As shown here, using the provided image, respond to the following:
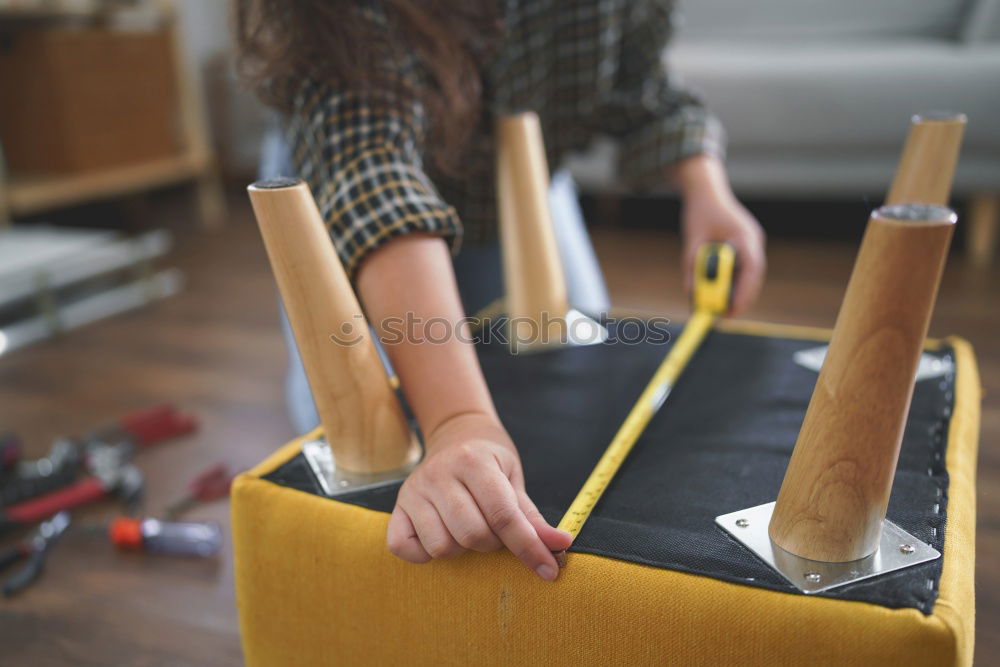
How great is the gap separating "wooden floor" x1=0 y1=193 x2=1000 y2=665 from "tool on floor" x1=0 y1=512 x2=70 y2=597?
1 cm

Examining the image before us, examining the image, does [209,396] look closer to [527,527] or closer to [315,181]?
[315,181]

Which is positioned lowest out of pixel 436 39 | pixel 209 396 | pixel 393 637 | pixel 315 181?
pixel 209 396

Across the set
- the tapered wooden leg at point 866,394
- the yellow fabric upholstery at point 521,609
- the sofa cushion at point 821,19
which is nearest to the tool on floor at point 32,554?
the yellow fabric upholstery at point 521,609

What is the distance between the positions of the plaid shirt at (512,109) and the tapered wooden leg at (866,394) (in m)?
0.28

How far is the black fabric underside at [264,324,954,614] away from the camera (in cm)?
40

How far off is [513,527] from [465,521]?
25 mm

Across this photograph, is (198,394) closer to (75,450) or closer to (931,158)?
(75,450)

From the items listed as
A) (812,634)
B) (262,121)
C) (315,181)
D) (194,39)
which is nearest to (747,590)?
(812,634)

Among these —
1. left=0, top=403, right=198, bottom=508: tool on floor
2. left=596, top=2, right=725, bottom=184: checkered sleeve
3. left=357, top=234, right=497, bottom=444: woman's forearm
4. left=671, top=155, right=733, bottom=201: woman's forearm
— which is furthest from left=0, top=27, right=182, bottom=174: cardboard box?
left=357, top=234, right=497, bottom=444: woman's forearm

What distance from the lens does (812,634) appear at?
357mm

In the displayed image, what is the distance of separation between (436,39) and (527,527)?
0.41m

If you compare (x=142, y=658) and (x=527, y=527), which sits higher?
(x=527, y=527)

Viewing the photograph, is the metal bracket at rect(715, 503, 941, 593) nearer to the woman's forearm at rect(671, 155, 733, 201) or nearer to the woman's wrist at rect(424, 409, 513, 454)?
the woman's wrist at rect(424, 409, 513, 454)

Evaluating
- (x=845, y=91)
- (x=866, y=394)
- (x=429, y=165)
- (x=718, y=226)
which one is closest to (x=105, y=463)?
(x=429, y=165)
